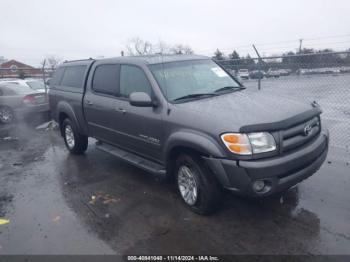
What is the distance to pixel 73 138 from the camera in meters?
6.54

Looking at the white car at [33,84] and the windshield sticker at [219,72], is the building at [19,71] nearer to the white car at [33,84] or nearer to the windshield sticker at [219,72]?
the white car at [33,84]

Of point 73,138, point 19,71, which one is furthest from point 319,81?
point 19,71

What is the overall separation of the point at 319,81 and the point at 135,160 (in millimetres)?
4217

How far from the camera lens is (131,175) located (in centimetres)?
530

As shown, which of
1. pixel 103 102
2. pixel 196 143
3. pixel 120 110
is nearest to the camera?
pixel 196 143

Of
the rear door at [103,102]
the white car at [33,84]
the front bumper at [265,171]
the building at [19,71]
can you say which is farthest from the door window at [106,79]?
the building at [19,71]

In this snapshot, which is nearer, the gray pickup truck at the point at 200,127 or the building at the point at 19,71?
the gray pickup truck at the point at 200,127

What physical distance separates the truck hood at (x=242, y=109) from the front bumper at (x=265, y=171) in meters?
0.39

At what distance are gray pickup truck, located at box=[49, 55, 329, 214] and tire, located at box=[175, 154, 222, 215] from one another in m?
0.01

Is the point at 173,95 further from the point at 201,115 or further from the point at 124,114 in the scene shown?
the point at 124,114

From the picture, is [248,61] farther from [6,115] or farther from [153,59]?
[6,115]

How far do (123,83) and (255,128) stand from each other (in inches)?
96.3

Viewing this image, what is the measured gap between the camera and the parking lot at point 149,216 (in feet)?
10.6

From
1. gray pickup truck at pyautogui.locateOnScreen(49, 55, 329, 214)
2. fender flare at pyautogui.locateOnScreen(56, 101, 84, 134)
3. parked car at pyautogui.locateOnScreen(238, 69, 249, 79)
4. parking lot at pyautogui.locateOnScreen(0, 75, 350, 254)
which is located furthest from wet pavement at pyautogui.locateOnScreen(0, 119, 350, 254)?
A: parked car at pyautogui.locateOnScreen(238, 69, 249, 79)
